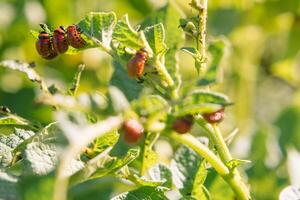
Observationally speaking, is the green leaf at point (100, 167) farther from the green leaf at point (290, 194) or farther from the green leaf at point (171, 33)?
the green leaf at point (290, 194)

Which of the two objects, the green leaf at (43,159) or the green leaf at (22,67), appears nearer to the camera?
the green leaf at (43,159)

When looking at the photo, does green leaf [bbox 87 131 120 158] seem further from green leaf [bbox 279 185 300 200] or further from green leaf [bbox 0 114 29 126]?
green leaf [bbox 279 185 300 200]

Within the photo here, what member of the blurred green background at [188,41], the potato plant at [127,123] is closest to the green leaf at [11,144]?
the potato plant at [127,123]

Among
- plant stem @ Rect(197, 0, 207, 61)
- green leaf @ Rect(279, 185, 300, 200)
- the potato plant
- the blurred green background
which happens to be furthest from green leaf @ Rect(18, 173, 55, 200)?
the blurred green background

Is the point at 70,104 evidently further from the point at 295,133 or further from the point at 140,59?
the point at 295,133

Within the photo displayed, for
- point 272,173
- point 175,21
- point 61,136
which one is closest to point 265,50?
point 272,173

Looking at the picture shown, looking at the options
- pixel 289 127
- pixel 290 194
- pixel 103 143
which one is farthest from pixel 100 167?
pixel 289 127

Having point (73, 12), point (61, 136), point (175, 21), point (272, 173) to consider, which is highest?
point (73, 12)
